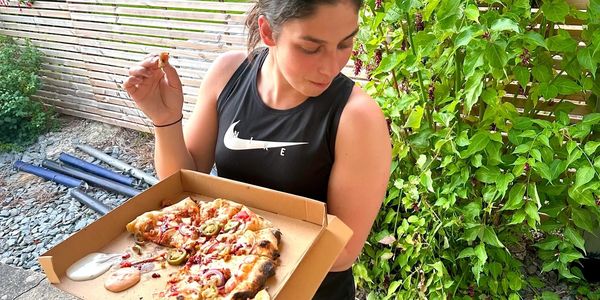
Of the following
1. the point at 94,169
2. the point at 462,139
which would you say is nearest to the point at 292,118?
the point at 462,139

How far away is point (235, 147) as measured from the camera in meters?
1.37

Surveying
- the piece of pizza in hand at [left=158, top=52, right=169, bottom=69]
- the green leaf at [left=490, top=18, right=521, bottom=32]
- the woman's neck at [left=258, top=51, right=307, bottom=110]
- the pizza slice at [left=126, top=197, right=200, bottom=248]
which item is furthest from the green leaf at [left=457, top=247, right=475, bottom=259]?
the piece of pizza in hand at [left=158, top=52, right=169, bottom=69]

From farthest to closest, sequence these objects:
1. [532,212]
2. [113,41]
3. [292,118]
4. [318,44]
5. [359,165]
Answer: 1. [113,41]
2. [532,212]
3. [292,118]
4. [359,165]
5. [318,44]

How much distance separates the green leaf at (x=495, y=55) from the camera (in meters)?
1.43

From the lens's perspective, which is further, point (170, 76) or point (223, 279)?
point (170, 76)

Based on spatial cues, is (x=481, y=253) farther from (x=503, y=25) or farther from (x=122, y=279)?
(x=122, y=279)

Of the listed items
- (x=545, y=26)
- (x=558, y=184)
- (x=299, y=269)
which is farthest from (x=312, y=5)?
(x=558, y=184)

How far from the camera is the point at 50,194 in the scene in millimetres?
3766

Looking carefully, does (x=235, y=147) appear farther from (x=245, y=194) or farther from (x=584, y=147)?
(x=584, y=147)

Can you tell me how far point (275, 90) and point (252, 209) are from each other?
38 cm

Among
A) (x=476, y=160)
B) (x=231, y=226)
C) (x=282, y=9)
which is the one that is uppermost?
(x=282, y=9)

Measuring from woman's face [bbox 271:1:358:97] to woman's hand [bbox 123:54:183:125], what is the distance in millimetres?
418

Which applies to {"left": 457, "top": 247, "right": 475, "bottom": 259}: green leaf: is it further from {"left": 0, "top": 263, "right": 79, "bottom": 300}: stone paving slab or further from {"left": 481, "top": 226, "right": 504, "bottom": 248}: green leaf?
{"left": 0, "top": 263, "right": 79, "bottom": 300}: stone paving slab

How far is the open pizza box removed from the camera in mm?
1044
